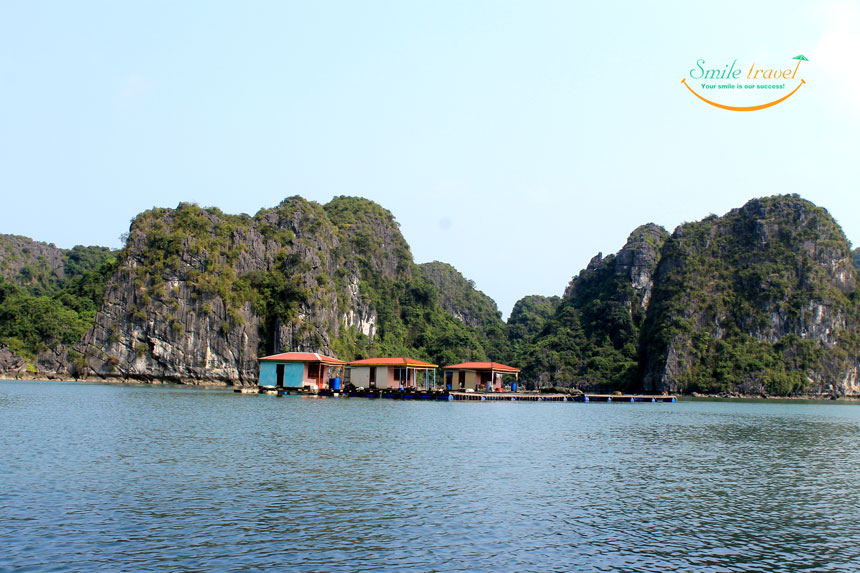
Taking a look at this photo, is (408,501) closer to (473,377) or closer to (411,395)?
(411,395)

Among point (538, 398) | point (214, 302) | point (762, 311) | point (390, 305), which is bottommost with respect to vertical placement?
point (538, 398)

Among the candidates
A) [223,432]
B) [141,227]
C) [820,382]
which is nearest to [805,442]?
[223,432]

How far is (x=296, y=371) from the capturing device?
5938cm

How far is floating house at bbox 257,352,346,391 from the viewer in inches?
2328

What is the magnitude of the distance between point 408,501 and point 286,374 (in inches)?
1846

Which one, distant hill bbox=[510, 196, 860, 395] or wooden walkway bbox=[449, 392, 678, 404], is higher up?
distant hill bbox=[510, 196, 860, 395]

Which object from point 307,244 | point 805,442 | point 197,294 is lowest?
point 805,442

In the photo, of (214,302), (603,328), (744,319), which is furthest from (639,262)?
Answer: (214,302)

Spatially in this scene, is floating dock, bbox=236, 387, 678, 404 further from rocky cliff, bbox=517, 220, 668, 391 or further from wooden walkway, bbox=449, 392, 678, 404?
rocky cliff, bbox=517, 220, 668, 391

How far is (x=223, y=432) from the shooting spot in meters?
25.6

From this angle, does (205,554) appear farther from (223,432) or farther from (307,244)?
(307,244)

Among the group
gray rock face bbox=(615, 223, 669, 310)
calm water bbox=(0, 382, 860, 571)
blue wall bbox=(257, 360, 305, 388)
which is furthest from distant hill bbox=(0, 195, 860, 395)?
calm water bbox=(0, 382, 860, 571)

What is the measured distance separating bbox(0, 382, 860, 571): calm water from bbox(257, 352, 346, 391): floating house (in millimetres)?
31819

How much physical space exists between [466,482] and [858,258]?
147 metres
